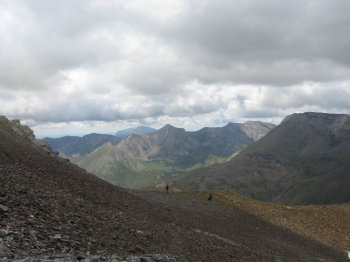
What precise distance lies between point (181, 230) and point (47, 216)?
12385 mm

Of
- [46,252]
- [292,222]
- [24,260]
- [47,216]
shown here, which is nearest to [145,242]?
[47,216]

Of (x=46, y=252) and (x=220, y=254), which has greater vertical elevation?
(x=46, y=252)

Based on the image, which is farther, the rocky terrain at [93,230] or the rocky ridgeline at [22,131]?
the rocky ridgeline at [22,131]

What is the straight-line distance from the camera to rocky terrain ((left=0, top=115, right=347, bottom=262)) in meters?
14.0

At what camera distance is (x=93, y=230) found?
1795 cm

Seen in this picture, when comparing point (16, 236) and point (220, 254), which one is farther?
point (220, 254)

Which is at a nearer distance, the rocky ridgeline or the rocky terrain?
the rocky terrain

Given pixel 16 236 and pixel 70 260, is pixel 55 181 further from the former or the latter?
pixel 70 260

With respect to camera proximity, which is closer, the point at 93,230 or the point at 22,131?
the point at 93,230

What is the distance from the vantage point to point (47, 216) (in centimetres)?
1739

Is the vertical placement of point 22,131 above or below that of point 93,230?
above

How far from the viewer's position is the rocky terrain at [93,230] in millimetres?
14039

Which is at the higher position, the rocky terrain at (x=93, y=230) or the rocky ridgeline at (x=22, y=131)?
the rocky ridgeline at (x=22, y=131)

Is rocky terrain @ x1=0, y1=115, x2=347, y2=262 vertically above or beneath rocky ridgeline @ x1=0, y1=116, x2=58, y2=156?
beneath
